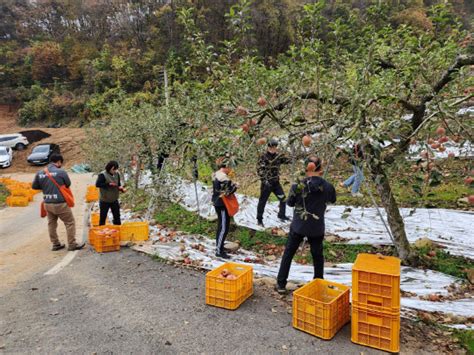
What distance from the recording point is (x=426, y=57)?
16.3 ft

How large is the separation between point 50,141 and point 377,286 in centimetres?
3091

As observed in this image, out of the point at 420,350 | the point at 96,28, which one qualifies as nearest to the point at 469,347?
the point at 420,350

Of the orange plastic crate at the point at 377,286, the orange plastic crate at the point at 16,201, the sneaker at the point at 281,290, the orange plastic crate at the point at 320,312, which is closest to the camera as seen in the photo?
the orange plastic crate at the point at 377,286

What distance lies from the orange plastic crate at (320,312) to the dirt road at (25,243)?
4.12 metres

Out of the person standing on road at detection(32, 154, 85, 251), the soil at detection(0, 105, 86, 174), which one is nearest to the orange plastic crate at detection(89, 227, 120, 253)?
the person standing on road at detection(32, 154, 85, 251)

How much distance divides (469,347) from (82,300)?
4391mm

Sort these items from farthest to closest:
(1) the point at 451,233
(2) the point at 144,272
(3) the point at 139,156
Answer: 1. (3) the point at 139,156
2. (1) the point at 451,233
3. (2) the point at 144,272

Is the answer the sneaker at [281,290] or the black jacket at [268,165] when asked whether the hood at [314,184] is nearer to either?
the black jacket at [268,165]

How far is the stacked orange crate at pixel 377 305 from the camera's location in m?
3.44

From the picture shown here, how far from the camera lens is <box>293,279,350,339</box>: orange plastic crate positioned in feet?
12.3

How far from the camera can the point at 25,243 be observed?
8125 mm

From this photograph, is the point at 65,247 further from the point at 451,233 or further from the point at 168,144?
the point at 451,233

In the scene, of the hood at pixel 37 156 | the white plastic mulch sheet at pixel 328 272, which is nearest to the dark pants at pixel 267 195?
the white plastic mulch sheet at pixel 328 272

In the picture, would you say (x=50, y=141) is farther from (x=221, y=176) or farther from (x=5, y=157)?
(x=221, y=176)
